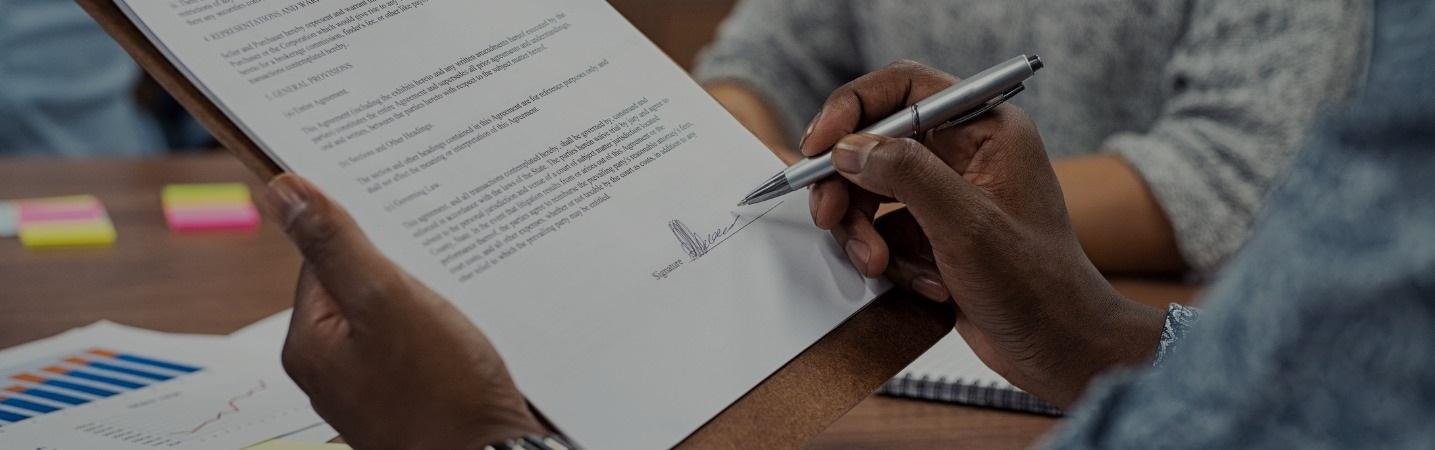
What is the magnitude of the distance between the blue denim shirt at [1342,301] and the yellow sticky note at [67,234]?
0.98 meters

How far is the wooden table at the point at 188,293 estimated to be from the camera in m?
0.69

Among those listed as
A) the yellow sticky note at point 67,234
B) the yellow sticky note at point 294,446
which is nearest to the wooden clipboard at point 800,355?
the yellow sticky note at point 294,446

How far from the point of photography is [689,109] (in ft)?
2.15

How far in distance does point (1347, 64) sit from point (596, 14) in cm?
71

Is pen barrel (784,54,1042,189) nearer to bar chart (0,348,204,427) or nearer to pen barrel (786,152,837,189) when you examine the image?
pen barrel (786,152,837,189)

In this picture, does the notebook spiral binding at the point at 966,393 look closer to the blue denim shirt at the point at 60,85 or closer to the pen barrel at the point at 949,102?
the pen barrel at the point at 949,102

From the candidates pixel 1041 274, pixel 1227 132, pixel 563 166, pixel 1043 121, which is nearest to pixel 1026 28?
pixel 1043 121

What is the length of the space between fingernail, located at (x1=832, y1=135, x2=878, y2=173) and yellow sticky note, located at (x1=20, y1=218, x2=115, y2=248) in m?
0.75

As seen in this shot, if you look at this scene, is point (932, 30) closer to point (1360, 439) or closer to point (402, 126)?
point (402, 126)

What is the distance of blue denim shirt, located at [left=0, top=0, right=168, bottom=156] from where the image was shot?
5.82 ft

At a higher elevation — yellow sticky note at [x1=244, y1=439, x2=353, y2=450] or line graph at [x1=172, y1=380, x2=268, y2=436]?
line graph at [x1=172, y1=380, x2=268, y2=436]

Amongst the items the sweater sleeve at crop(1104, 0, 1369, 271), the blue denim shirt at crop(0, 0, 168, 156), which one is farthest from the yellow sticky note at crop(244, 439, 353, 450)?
the blue denim shirt at crop(0, 0, 168, 156)

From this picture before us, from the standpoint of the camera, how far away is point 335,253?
500 mm
